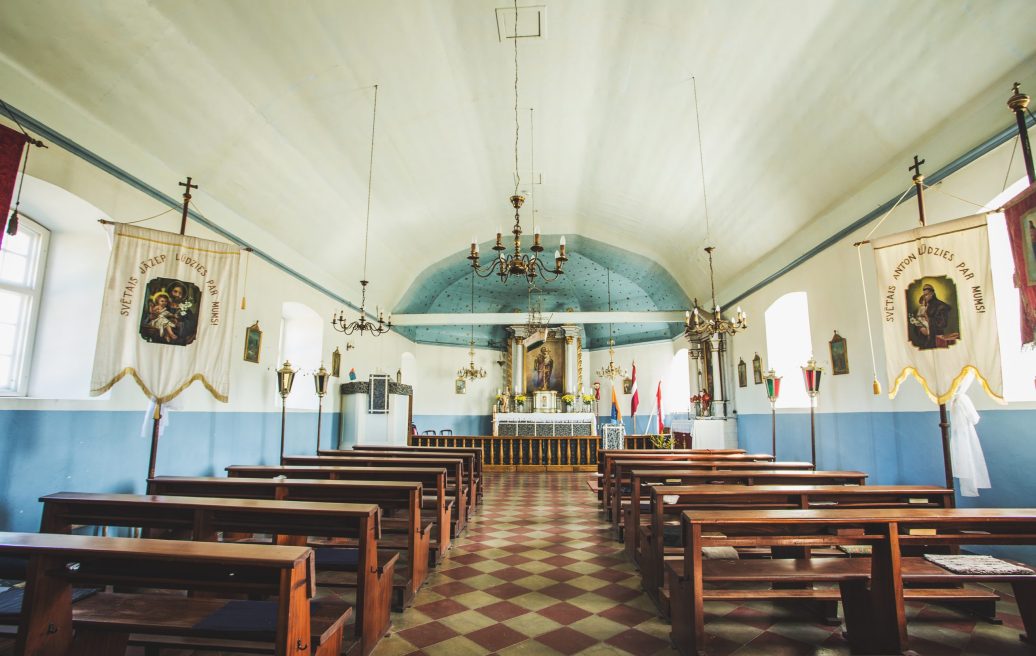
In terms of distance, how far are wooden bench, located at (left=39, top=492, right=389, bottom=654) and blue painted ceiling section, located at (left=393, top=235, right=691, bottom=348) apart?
869cm

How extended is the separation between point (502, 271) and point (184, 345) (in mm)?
3138

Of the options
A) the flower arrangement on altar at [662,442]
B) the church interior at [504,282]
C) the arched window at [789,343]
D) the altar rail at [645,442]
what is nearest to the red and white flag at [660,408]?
the altar rail at [645,442]

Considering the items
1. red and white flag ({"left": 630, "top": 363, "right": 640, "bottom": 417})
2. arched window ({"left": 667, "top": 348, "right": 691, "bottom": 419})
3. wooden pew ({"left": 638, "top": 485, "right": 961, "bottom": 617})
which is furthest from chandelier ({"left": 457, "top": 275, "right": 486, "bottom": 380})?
wooden pew ({"left": 638, "top": 485, "right": 961, "bottom": 617})

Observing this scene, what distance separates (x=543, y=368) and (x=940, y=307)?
11829mm

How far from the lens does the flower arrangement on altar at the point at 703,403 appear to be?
1102 cm

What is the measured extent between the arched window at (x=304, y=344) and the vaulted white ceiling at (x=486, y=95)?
0.81 meters

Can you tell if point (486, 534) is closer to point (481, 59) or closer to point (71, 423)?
point (71, 423)

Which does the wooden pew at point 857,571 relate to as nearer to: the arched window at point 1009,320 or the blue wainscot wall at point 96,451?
the arched window at point 1009,320

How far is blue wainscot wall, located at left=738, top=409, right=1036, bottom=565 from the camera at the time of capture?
13.7 feet

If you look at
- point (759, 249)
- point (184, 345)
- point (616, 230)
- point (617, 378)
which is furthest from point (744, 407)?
point (184, 345)

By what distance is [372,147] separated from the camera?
23.8ft

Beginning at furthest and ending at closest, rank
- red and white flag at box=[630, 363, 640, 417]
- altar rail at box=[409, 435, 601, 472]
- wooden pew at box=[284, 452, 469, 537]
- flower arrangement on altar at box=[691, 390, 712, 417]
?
red and white flag at box=[630, 363, 640, 417], altar rail at box=[409, 435, 601, 472], flower arrangement on altar at box=[691, 390, 712, 417], wooden pew at box=[284, 452, 469, 537]

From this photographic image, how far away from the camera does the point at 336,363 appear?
380 inches

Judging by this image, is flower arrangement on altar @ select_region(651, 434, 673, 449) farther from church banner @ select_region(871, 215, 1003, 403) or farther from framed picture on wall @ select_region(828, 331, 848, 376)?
church banner @ select_region(871, 215, 1003, 403)
